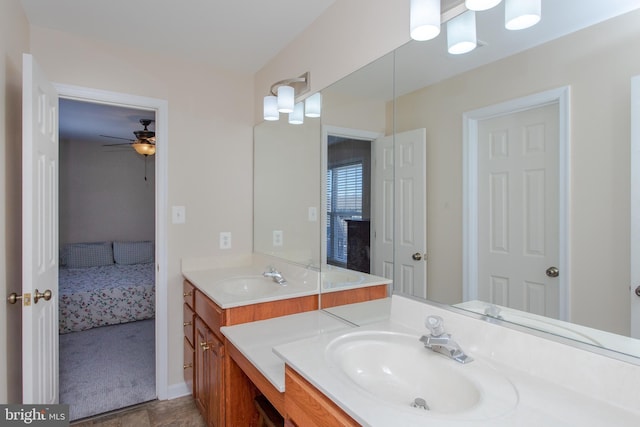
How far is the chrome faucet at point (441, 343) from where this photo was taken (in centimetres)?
99

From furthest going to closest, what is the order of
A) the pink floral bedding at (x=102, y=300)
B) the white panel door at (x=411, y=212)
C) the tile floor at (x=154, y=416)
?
the pink floral bedding at (x=102, y=300) → the tile floor at (x=154, y=416) → the white panel door at (x=411, y=212)

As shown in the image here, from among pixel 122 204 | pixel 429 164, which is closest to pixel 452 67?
pixel 429 164

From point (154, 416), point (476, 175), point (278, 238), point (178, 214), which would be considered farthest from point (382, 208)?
point (154, 416)

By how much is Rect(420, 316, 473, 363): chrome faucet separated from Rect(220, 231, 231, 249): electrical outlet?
1.80 metres

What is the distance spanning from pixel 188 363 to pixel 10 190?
56.0 inches

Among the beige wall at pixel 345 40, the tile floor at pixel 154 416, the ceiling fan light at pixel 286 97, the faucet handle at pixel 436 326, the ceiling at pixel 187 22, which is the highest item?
the ceiling at pixel 187 22

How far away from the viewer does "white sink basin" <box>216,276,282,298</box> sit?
2078 millimetres

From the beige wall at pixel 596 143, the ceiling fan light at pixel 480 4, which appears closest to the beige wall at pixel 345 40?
the ceiling fan light at pixel 480 4

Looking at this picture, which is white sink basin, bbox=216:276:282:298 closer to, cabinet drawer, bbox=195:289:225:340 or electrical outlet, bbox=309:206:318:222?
cabinet drawer, bbox=195:289:225:340

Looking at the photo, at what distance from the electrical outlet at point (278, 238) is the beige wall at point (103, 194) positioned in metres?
4.05

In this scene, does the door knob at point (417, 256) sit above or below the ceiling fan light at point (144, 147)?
below

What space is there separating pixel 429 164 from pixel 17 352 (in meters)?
2.11

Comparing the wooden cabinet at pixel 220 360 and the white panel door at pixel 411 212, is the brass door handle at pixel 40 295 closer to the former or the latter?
the wooden cabinet at pixel 220 360

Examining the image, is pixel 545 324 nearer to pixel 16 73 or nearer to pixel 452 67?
pixel 452 67
